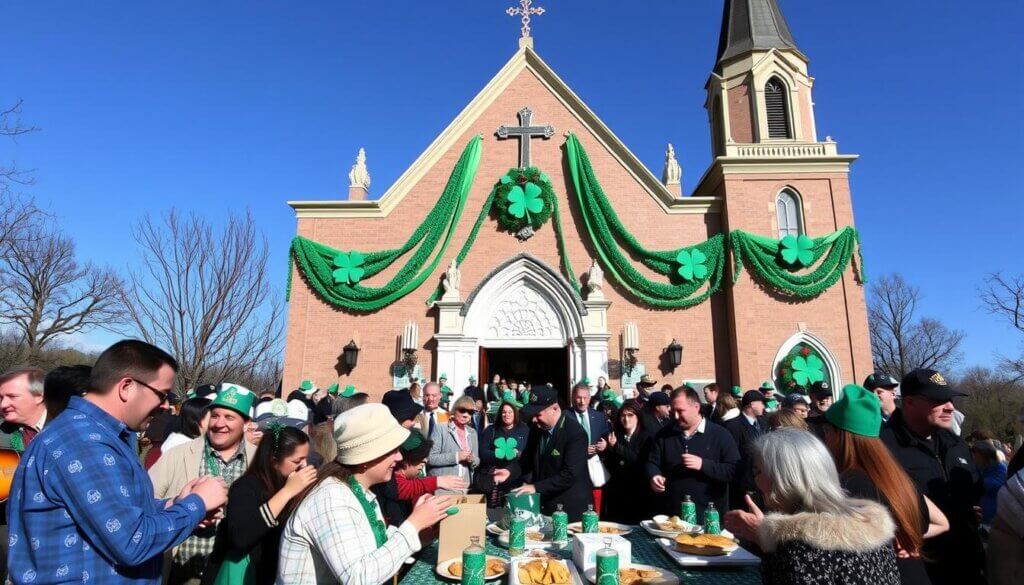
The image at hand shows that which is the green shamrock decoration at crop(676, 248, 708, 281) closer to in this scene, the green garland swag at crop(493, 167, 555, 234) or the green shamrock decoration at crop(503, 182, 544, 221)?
the green garland swag at crop(493, 167, 555, 234)

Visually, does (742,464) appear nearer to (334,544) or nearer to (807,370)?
(334,544)

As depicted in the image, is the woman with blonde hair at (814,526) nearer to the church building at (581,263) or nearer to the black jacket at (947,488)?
the black jacket at (947,488)

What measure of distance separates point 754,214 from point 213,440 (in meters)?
14.7

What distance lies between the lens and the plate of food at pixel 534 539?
3477 millimetres

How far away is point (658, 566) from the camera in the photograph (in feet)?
10.4

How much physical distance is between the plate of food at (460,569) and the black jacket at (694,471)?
2.16 metres

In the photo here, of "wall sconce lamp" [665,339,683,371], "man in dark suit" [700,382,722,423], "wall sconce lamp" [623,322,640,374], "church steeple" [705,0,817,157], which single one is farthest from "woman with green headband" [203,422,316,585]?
"church steeple" [705,0,817,157]

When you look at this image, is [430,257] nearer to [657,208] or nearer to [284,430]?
[657,208]

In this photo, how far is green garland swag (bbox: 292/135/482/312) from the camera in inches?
587

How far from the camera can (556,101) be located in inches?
648

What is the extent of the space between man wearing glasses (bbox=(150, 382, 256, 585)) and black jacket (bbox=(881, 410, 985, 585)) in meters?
4.43

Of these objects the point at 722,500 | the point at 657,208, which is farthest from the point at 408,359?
the point at 722,500

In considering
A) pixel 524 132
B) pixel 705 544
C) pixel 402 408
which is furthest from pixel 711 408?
pixel 524 132

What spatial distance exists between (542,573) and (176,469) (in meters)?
2.52
